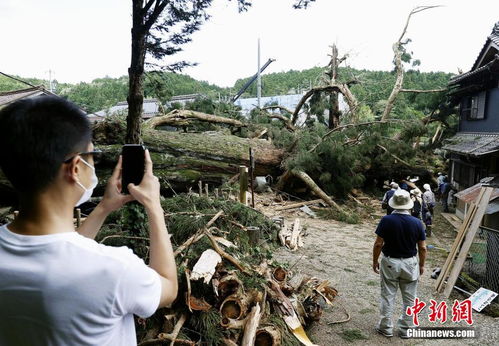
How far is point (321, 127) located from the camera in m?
12.7

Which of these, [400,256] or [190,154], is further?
[190,154]

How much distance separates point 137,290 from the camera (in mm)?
1009

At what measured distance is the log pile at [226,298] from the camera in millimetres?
3275

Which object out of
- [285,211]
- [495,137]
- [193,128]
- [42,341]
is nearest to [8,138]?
[42,341]

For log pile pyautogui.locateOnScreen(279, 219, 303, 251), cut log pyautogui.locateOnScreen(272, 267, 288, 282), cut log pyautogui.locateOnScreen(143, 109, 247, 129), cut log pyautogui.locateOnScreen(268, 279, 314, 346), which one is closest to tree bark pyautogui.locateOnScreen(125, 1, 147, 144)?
cut log pyautogui.locateOnScreen(272, 267, 288, 282)

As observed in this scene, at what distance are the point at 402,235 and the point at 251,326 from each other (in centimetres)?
201

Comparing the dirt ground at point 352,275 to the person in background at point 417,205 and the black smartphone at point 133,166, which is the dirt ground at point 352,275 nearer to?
the person in background at point 417,205

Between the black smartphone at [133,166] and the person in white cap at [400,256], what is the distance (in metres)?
3.50

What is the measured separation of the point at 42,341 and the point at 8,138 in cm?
57

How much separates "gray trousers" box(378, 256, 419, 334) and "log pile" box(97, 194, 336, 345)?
802mm

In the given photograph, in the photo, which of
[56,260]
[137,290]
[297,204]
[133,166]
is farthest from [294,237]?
[56,260]

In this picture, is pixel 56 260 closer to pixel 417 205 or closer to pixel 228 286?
pixel 228 286

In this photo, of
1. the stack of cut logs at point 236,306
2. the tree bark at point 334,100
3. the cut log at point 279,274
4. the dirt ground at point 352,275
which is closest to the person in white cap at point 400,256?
the dirt ground at point 352,275

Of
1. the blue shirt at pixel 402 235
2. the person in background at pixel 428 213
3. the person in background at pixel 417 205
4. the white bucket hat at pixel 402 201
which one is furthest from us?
the person in background at pixel 428 213
